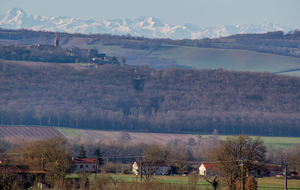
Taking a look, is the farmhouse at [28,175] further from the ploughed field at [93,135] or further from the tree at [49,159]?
the ploughed field at [93,135]

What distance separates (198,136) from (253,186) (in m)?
114

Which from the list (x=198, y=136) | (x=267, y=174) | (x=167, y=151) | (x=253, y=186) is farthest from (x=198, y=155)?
(x=253, y=186)

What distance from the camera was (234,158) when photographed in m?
73.9

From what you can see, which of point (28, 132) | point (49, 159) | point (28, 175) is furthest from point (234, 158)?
point (28, 132)

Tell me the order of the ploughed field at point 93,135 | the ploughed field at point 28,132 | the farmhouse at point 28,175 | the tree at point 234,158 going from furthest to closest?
the ploughed field at point 93,135
the ploughed field at point 28,132
the tree at point 234,158
the farmhouse at point 28,175

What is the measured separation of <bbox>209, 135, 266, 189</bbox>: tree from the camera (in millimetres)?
71125

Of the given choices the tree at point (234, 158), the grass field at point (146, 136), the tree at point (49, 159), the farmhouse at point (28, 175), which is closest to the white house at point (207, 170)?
the tree at point (234, 158)

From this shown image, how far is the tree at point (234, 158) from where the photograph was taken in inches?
2800

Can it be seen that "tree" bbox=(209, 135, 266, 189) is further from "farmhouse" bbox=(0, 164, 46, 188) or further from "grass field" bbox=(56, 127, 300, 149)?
"grass field" bbox=(56, 127, 300, 149)

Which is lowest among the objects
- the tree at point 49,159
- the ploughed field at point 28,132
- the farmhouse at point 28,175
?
the farmhouse at point 28,175

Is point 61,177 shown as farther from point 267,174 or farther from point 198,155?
point 198,155

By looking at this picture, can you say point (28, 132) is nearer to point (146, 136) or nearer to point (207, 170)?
point (146, 136)

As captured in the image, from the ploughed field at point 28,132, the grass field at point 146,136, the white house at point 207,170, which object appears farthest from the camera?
the grass field at point 146,136

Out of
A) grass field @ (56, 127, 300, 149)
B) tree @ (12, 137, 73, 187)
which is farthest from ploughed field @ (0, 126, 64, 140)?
tree @ (12, 137, 73, 187)
